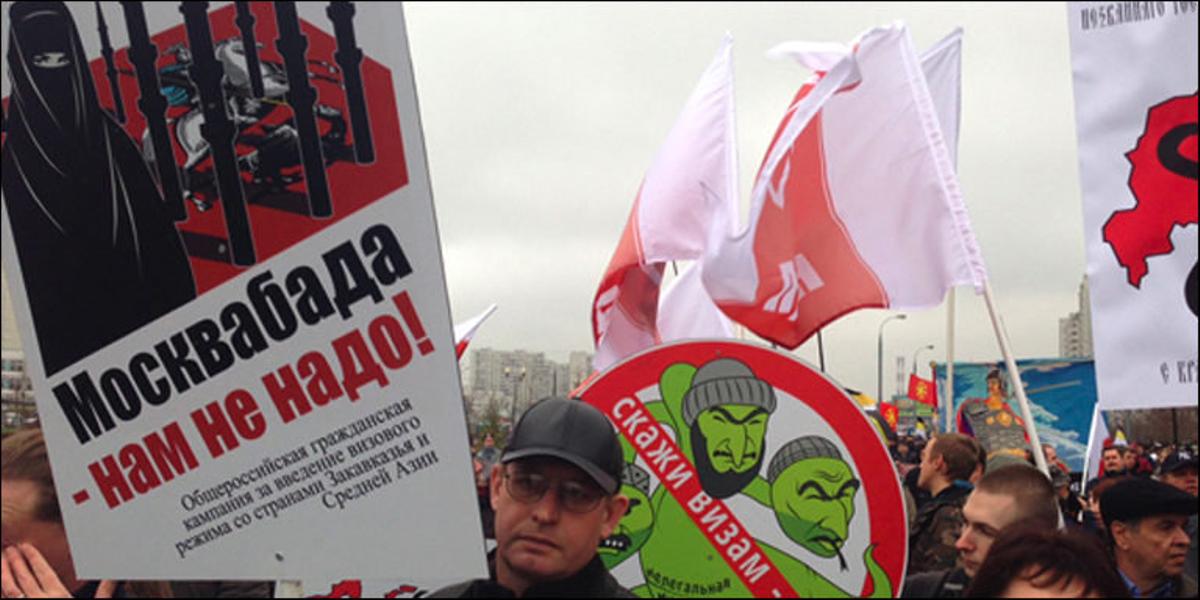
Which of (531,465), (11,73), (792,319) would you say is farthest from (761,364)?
(792,319)

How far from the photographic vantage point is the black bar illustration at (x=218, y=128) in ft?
7.11

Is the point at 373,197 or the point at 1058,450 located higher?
the point at 373,197

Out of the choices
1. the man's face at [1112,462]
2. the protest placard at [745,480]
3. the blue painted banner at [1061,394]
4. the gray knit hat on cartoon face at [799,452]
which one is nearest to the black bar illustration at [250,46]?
the protest placard at [745,480]

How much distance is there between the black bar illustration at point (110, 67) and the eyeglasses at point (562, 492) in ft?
3.28

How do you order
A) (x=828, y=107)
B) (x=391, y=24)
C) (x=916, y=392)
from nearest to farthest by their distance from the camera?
(x=391, y=24)
(x=828, y=107)
(x=916, y=392)

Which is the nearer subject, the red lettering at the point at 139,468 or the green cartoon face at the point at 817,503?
the red lettering at the point at 139,468

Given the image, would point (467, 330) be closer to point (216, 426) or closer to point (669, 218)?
point (669, 218)

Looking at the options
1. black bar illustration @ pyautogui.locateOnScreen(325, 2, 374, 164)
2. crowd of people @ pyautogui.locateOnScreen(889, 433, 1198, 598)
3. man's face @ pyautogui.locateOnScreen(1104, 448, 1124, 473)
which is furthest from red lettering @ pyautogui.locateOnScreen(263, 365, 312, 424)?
man's face @ pyautogui.locateOnScreen(1104, 448, 1124, 473)

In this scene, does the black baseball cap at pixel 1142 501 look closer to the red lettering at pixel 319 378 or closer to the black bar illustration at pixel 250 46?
the red lettering at pixel 319 378

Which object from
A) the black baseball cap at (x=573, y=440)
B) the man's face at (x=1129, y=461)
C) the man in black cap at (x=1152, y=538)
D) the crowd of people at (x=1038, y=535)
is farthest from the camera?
the man's face at (x=1129, y=461)

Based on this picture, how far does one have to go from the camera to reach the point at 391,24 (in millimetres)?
2076

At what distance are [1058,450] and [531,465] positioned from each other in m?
15.1

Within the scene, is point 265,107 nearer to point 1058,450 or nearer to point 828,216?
point 828,216

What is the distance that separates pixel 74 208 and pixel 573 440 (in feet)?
3.31
